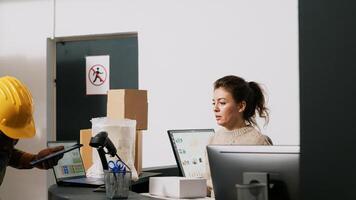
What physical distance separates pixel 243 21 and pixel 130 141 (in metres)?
1.63

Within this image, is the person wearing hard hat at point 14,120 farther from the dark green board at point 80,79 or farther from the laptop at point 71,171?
the dark green board at point 80,79

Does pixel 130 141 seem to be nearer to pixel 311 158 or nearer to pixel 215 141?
pixel 215 141

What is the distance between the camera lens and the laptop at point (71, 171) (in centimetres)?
229

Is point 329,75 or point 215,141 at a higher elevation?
point 329,75

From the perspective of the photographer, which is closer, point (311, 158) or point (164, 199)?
point (311, 158)

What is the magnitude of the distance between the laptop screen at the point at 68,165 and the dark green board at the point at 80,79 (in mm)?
1605

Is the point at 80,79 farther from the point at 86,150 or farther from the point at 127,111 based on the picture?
the point at 127,111

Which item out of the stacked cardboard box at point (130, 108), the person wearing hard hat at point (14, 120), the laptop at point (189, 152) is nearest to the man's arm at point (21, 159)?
the person wearing hard hat at point (14, 120)

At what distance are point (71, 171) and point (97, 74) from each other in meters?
1.86

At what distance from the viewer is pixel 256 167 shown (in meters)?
1.67

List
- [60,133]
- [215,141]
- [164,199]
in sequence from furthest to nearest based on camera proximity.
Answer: [60,133] → [215,141] → [164,199]

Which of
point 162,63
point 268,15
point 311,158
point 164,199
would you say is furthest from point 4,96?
point 268,15

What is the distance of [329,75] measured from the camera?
111 cm

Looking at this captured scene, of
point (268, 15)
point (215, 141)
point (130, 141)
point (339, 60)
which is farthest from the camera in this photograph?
point (268, 15)
